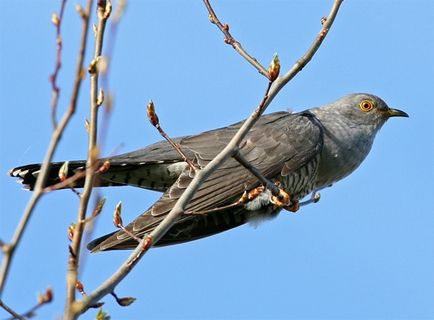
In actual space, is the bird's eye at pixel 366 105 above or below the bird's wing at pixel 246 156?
above

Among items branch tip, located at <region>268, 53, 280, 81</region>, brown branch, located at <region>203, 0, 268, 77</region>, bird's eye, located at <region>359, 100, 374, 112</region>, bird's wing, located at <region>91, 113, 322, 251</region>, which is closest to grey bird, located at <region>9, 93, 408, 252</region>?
bird's wing, located at <region>91, 113, 322, 251</region>

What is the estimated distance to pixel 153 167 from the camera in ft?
19.4

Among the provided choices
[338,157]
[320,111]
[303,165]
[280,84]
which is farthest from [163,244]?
[280,84]

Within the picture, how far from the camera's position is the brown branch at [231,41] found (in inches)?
133

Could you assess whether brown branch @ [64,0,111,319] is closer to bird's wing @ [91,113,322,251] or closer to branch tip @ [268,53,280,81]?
branch tip @ [268,53,280,81]

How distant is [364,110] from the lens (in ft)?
22.6

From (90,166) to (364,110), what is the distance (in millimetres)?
5080

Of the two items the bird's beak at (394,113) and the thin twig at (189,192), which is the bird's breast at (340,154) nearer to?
the bird's beak at (394,113)

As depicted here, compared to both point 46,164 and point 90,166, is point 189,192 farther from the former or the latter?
point 46,164

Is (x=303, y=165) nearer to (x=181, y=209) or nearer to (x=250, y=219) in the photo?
(x=250, y=219)

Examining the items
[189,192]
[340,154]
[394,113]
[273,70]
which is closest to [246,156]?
[340,154]

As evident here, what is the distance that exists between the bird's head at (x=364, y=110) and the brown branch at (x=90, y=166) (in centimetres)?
440

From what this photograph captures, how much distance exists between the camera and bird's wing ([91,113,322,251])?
5351 millimetres

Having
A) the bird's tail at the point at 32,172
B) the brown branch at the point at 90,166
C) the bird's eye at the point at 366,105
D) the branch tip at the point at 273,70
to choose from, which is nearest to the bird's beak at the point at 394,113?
the bird's eye at the point at 366,105
